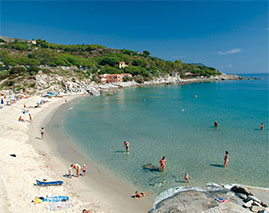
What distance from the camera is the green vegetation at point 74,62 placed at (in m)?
65.8

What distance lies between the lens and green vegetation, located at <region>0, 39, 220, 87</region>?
2589 inches

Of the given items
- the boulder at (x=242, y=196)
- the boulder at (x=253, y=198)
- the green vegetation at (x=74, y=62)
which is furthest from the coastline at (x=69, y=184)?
the green vegetation at (x=74, y=62)

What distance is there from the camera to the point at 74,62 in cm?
8681

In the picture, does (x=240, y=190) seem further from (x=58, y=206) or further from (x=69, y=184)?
(x=69, y=184)

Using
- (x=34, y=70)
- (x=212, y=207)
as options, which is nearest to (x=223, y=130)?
(x=212, y=207)

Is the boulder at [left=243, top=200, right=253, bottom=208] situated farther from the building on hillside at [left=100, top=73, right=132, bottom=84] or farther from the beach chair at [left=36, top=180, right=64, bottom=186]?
the building on hillside at [left=100, top=73, right=132, bottom=84]

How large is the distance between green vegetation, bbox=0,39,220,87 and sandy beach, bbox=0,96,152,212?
49814 mm

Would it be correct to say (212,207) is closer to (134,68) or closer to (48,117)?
(48,117)

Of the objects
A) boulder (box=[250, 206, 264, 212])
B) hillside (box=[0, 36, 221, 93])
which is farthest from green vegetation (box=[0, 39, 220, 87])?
boulder (box=[250, 206, 264, 212])

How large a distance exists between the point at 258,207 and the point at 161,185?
492cm

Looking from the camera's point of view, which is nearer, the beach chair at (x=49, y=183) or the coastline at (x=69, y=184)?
the coastline at (x=69, y=184)

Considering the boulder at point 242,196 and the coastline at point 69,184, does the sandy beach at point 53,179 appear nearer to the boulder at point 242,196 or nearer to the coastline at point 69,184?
the coastline at point 69,184

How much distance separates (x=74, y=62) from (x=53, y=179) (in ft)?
270

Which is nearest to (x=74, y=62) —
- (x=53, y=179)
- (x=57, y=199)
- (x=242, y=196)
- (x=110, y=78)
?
(x=110, y=78)
